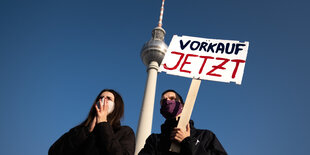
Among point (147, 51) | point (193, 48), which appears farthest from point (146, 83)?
point (193, 48)

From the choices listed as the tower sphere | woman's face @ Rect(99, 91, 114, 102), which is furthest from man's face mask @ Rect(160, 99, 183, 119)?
the tower sphere

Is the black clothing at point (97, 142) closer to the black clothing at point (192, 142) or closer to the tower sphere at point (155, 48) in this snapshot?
the black clothing at point (192, 142)

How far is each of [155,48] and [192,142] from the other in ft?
87.3

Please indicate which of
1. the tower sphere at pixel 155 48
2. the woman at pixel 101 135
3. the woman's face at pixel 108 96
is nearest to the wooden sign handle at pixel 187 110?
the woman at pixel 101 135

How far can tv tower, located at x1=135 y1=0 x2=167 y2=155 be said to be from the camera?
20500mm

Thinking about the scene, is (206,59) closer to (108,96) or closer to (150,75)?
(108,96)

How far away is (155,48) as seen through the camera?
1146 inches

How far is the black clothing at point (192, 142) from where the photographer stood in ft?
9.48

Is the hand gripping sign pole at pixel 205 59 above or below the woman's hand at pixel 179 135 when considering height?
above

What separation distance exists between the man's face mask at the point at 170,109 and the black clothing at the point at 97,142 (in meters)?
0.50

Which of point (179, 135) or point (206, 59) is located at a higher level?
point (206, 59)

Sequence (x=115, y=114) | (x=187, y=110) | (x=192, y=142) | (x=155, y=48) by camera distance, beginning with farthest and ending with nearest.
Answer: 1. (x=155, y=48)
2. (x=115, y=114)
3. (x=187, y=110)
4. (x=192, y=142)

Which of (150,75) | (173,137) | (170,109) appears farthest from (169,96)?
(150,75)

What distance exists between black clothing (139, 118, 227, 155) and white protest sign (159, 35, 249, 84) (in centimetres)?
75
